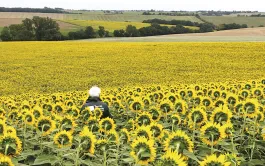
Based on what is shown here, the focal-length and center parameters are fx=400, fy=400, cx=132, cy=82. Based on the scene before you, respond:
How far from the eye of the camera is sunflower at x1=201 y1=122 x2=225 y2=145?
309 cm

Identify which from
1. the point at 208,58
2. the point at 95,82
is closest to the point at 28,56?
the point at 95,82

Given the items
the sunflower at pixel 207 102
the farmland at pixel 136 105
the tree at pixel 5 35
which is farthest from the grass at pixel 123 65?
the tree at pixel 5 35

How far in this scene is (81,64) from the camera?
26281mm

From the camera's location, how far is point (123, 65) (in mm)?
25312

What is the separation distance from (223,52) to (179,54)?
3259 mm

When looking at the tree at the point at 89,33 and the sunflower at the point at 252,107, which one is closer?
the sunflower at the point at 252,107

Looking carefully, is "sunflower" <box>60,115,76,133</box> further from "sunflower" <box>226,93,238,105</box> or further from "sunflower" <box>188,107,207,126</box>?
"sunflower" <box>226,93,238,105</box>

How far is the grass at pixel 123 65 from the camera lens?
2058cm

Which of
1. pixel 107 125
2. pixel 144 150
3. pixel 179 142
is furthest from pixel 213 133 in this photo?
pixel 107 125

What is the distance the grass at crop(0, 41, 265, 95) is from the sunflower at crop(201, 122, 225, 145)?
15.7m

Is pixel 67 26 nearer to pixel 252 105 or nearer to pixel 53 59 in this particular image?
pixel 53 59

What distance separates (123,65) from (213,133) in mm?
22319

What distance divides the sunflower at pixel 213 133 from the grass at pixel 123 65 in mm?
15749

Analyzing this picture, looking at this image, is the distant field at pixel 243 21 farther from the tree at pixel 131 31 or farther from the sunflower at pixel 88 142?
the sunflower at pixel 88 142
